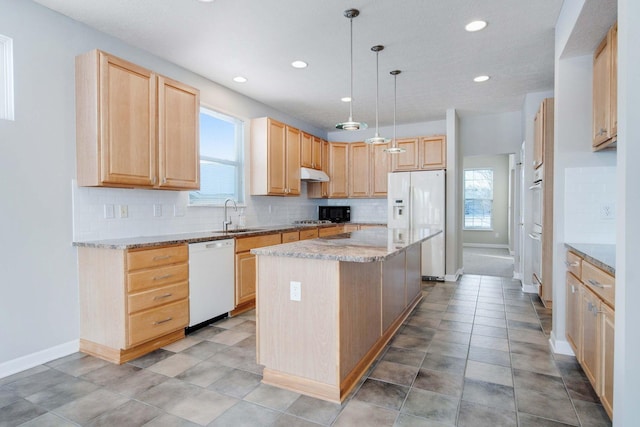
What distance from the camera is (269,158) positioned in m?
4.69

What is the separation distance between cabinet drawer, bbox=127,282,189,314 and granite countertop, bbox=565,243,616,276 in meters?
2.95

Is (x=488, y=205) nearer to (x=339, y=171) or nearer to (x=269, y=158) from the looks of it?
(x=339, y=171)

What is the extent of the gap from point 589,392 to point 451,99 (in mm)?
3819

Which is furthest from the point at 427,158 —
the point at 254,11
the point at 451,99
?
the point at 254,11

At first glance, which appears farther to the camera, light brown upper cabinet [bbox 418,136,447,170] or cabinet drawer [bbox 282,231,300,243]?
light brown upper cabinet [bbox 418,136,447,170]

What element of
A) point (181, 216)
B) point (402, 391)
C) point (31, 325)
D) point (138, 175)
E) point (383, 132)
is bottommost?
point (402, 391)

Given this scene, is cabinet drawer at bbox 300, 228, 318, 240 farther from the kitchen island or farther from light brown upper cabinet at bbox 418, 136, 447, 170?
the kitchen island

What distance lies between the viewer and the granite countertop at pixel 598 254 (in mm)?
1726

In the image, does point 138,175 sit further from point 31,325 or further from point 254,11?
point 254,11

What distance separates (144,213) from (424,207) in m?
3.87

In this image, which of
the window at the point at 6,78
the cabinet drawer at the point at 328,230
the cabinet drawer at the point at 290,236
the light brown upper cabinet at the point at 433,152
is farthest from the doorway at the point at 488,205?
the window at the point at 6,78

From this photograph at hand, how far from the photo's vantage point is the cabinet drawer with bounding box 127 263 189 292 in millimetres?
2613

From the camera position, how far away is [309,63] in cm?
A: 362

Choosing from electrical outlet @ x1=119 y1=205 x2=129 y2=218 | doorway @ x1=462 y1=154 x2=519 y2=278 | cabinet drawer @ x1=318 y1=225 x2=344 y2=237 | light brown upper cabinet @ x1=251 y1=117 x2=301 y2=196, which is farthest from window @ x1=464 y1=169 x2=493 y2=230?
electrical outlet @ x1=119 y1=205 x2=129 y2=218
